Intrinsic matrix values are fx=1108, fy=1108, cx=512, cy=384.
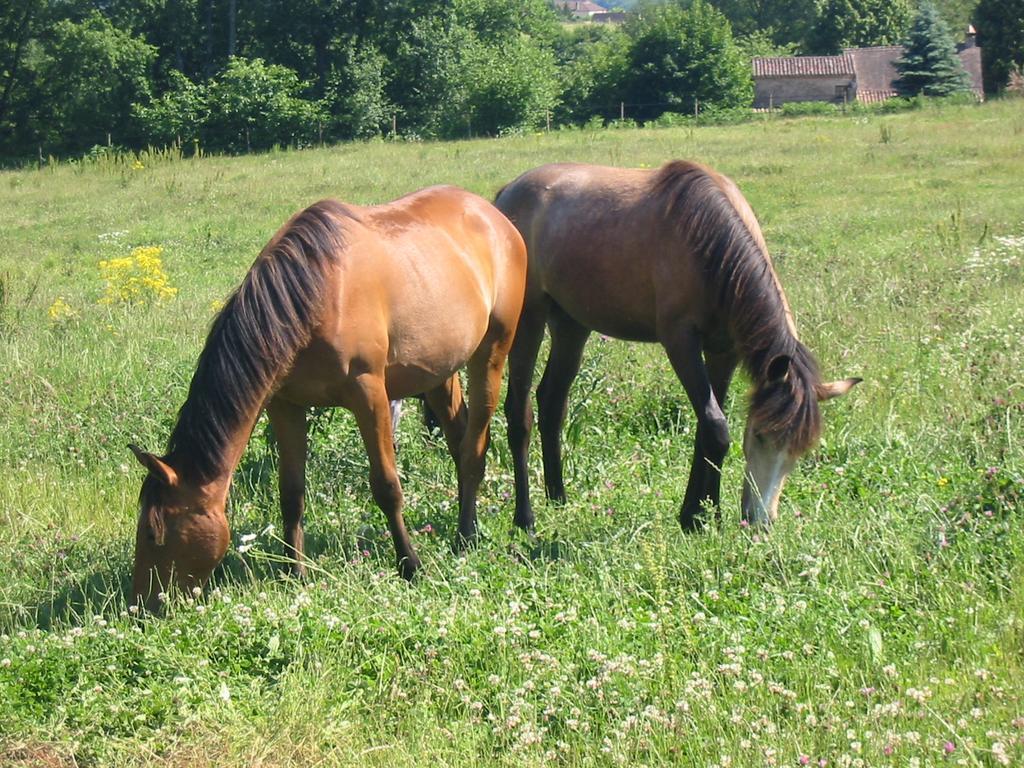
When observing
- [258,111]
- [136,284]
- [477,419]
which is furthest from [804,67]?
[477,419]

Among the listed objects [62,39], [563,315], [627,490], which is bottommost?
[627,490]

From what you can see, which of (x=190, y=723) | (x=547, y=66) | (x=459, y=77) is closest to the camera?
(x=190, y=723)

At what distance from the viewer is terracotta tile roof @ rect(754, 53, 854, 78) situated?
63.6 meters

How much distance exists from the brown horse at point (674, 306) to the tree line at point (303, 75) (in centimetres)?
3737

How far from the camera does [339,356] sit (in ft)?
15.9

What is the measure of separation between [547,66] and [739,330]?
175 ft

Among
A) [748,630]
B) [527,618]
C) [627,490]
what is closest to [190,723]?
[527,618]

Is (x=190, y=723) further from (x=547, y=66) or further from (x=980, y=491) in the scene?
(x=547, y=66)

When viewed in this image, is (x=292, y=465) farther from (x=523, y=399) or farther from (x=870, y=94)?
(x=870, y=94)

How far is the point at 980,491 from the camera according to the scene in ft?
16.2

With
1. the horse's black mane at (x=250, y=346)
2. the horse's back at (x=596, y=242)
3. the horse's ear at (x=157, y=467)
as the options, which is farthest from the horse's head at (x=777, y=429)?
the horse's ear at (x=157, y=467)

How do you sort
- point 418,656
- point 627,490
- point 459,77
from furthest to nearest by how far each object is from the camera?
point 459,77, point 627,490, point 418,656

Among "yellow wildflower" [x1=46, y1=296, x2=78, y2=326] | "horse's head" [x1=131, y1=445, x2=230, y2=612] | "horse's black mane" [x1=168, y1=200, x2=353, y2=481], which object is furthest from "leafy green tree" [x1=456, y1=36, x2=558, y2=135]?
"horse's head" [x1=131, y1=445, x2=230, y2=612]

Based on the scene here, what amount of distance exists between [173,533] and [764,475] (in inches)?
104
